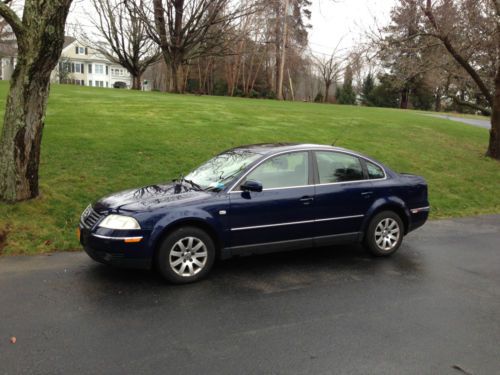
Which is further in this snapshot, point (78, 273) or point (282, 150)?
point (282, 150)

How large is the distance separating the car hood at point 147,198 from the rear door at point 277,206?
50cm

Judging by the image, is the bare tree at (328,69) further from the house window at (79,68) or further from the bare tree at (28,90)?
the bare tree at (28,90)

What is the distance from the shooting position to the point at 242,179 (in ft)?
18.1

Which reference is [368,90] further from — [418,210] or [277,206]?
[277,206]

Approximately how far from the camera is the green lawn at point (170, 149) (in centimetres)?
729

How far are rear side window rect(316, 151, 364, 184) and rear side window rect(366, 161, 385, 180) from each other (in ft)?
0.45

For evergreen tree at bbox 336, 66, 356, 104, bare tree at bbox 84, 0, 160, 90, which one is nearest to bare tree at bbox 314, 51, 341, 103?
evergreen tree at bbox 336, 66, 356, 104

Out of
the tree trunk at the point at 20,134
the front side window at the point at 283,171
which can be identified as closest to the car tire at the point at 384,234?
the front side window at the point at 283,171

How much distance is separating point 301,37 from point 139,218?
55.6 metres

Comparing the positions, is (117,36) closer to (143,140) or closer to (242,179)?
(143,140)

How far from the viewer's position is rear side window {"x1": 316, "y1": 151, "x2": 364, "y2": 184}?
6.08m

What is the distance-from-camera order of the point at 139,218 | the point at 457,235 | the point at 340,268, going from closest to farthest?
the point at 139,218
the point at 340,268
the point at 457,235

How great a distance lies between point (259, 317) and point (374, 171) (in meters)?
3.11

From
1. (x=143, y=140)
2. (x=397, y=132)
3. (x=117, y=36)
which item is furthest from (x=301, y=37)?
(x=143, y=140)
